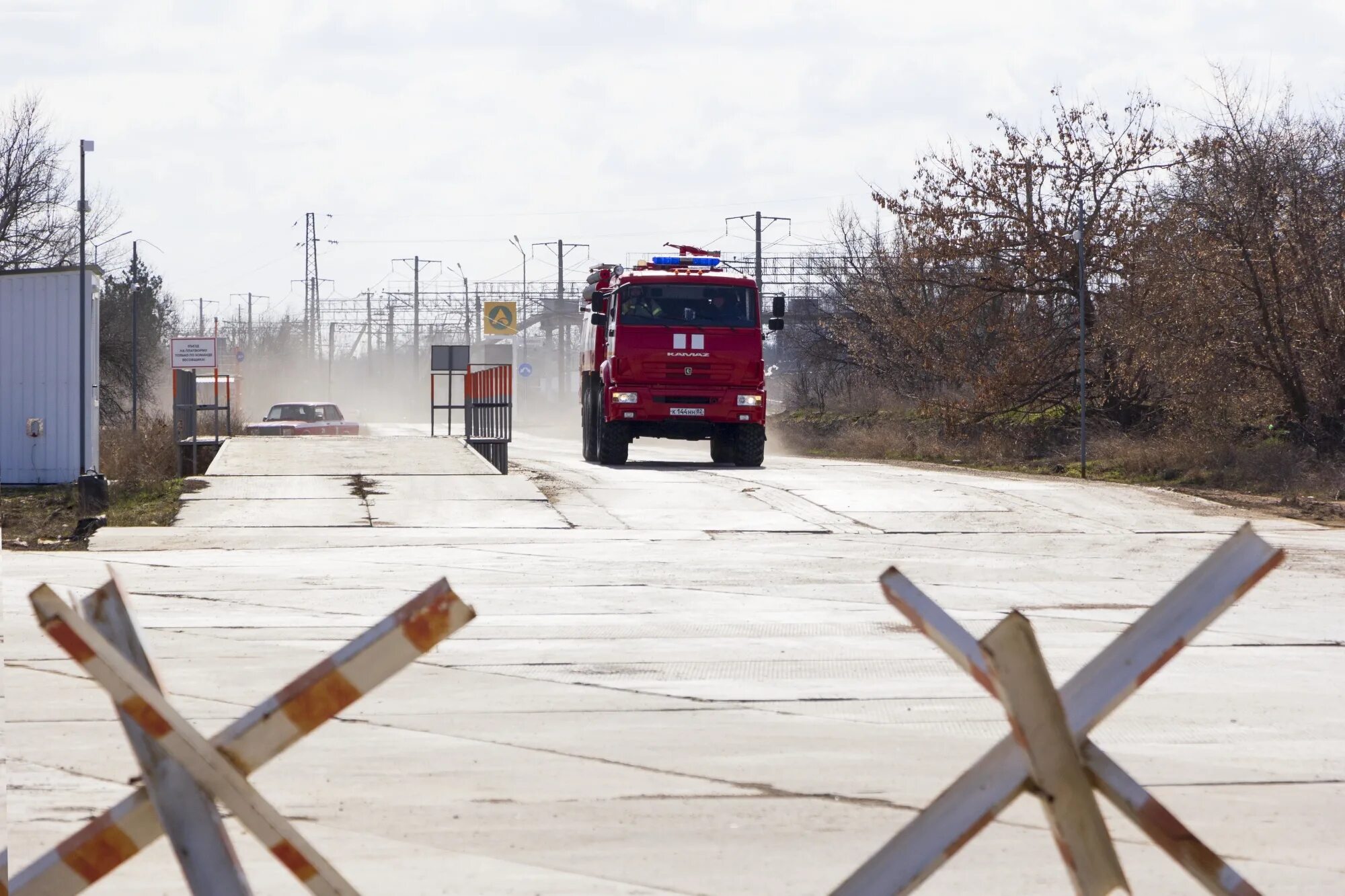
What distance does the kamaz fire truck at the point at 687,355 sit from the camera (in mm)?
25922

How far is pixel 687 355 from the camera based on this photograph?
26.0 m

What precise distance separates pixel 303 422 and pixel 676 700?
34.1 metres

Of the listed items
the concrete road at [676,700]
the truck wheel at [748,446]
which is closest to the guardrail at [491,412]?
the truck wheel at [748,446]

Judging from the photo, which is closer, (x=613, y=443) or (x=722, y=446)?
(x=613, y=443)

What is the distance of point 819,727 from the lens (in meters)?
6.68

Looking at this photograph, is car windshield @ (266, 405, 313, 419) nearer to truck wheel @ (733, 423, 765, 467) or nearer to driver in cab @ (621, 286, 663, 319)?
driver in cab @ (621, 286, 663, 319)

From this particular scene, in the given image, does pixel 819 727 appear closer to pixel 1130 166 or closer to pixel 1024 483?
pixel 1024 483

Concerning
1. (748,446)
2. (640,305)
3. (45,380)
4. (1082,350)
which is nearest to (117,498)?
(45,380)

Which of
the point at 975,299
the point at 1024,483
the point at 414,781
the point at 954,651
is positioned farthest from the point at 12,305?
the point at 954,651

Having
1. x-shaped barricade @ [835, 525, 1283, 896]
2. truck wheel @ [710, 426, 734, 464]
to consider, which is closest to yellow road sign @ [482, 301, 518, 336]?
truck wheel @ [710, 426, 734, 464]

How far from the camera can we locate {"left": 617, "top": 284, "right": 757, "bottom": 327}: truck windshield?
25922 mm

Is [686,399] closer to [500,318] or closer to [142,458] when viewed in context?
[142,458]

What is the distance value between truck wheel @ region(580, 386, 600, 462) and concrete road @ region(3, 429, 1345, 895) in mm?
11576

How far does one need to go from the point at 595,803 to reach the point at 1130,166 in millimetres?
31097
